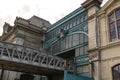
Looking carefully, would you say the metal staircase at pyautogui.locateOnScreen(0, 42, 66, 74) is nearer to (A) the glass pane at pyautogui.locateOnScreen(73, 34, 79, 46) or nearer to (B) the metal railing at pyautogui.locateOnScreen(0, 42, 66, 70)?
(B) the metal railing at pyautogui.locateOnScreen(0, 42, 66, 70)

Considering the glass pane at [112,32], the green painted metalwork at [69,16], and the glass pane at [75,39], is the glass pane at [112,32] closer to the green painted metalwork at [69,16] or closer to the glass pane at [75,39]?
the glass pane at [75,39]

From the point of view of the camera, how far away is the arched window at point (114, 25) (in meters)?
15.1

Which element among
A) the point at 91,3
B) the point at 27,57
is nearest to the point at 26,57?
the point at 27,57

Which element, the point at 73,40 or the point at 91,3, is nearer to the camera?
the point at 91,3

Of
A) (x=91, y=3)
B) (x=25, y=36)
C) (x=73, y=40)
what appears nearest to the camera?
(x=91, y=3)

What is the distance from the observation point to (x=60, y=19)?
22625 millimetres

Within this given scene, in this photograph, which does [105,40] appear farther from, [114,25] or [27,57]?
[27,57]

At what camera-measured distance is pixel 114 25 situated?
15.6m

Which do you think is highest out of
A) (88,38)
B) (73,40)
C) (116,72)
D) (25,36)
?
(25,36)

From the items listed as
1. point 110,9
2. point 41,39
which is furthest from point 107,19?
point 41,39

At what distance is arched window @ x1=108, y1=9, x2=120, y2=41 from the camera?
49.7ft

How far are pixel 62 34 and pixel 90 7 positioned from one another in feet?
17.3

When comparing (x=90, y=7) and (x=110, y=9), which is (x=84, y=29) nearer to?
(x=90, y=7)

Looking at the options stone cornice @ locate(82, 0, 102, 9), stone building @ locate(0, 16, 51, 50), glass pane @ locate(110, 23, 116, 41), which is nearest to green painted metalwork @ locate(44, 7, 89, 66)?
stone cornice @ locate(82, 0, 102, 9)
